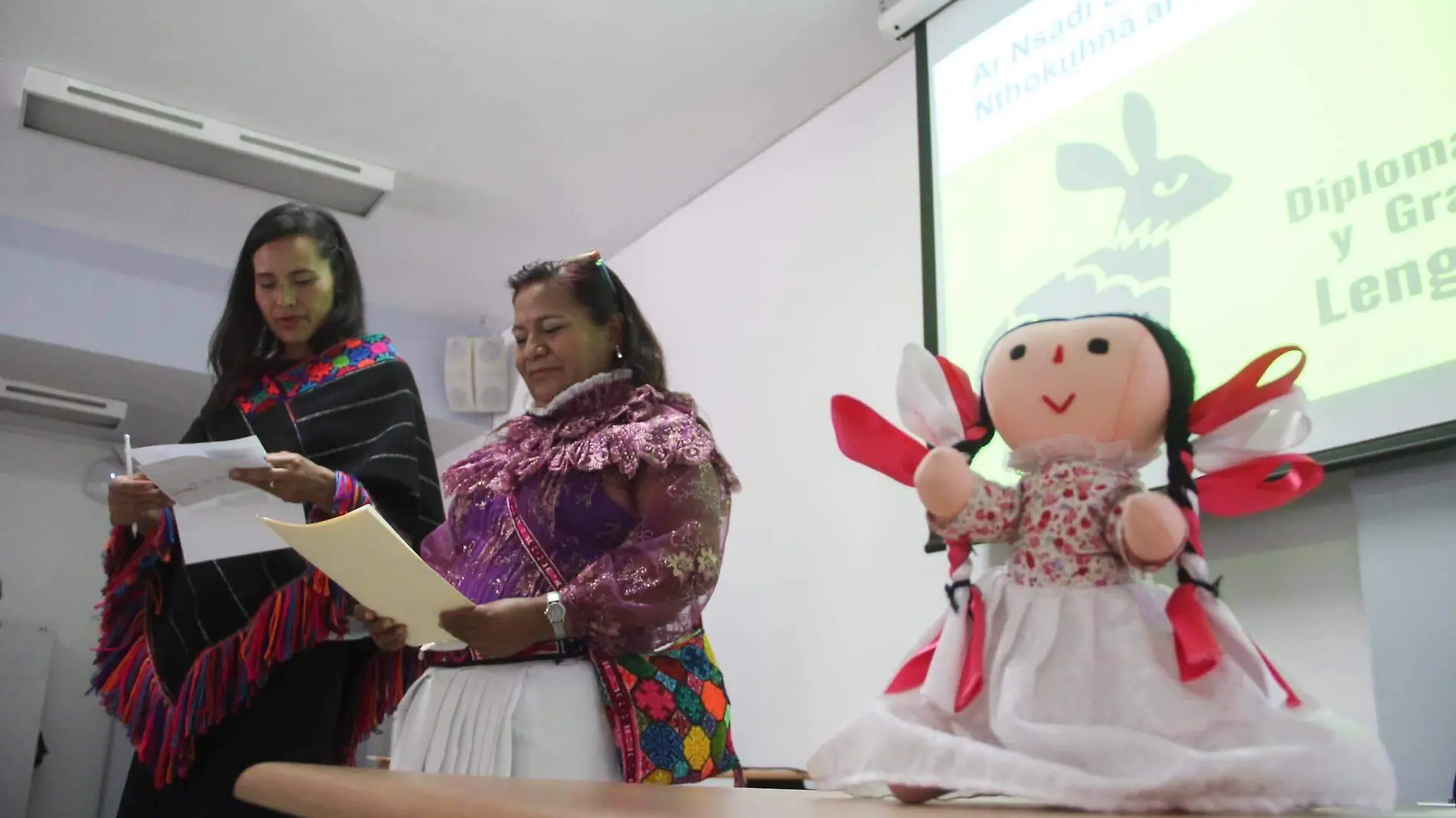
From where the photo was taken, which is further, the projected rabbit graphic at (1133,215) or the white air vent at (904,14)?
the white air vent at (904,14)

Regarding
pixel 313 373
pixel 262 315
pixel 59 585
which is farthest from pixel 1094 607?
pixel 59 585

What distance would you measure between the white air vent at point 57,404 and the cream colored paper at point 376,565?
298 cm

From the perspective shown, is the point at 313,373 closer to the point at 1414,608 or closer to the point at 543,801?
the point at 543,801

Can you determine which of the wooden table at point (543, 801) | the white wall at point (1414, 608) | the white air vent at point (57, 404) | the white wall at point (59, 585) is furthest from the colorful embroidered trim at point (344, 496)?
the white wall at point (59, 585)

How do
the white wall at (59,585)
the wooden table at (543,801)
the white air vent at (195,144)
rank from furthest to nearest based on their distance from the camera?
the white wall at (59,585)
the white air vent at (195,144)
the wooden table at (543,801)

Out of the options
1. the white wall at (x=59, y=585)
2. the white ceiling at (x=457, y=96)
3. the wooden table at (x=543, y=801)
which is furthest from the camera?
the white wall at (x=59, y=585)

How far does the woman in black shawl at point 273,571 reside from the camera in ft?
3.90

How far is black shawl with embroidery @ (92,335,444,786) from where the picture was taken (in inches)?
47.0

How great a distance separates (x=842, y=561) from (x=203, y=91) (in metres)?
1.72

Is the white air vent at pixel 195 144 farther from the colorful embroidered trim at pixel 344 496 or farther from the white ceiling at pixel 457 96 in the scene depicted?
the colorful embroidered trim at pixel 344 496

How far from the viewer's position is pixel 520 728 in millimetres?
1021

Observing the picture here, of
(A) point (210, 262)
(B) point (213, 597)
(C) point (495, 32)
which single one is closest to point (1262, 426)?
(B) point (213, 597)

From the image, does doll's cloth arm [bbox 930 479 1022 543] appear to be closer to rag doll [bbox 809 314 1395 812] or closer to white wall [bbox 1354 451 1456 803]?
rag doll [bbox 809 314 1395 812]

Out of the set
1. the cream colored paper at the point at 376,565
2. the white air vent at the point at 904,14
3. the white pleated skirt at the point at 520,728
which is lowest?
the white pleated skirt at the point at 520,728
